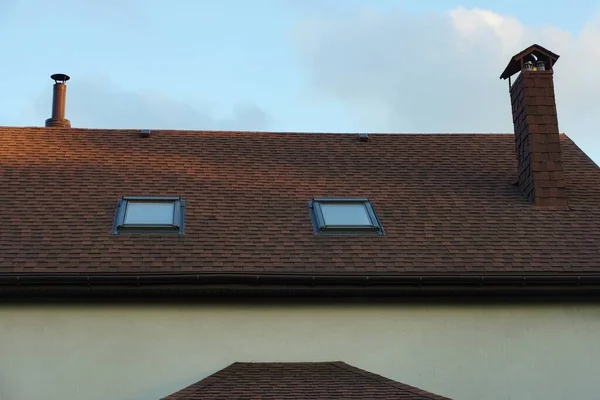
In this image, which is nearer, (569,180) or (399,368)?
(399,368)

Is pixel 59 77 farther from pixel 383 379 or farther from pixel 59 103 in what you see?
pixel 383 379

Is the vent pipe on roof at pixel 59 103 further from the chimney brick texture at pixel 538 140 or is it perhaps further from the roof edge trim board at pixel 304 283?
the chimney brick texture at pixel 538 140

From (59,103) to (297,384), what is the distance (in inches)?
360

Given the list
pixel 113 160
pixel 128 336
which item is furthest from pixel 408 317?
pixel 113 160

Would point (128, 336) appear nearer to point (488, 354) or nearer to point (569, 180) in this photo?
point (488, 354)

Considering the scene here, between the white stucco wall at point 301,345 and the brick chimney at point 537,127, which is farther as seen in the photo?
the brick chimney at point 537,127

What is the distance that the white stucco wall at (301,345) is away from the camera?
9.69 m

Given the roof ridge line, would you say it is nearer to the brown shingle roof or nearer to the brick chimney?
the brown shingle roof

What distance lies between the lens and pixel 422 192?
12.6m

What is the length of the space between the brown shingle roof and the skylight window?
2007 millimetres

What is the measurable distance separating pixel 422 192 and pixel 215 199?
3.08 metres

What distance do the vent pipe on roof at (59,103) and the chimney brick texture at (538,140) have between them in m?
8.12

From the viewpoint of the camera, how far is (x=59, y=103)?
1600cm

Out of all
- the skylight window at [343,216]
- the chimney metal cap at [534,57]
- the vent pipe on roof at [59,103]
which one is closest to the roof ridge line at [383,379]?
the skylight window at [343,216]
